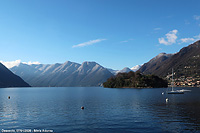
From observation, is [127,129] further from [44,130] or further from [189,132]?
[44,130]

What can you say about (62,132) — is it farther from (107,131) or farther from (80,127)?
(107,131)

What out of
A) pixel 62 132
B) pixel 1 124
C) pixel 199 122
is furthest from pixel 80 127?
pixel 199 122

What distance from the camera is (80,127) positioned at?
140 feet

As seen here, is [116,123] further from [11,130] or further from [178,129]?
[11,130]

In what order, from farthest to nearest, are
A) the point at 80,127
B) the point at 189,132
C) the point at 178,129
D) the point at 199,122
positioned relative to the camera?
the point at 199,122 < the point at 80,127 < the point at 178,129 < the point at 189,132

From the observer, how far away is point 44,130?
40188 mm

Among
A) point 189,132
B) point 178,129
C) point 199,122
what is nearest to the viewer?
point 189,132

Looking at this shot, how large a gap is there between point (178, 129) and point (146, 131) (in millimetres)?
7478

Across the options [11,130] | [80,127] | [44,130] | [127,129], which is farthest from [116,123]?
[11,130]

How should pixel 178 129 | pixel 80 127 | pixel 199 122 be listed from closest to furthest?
pixel 178 129, pixel 80 127, pixel 199 122

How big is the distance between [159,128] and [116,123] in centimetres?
1069

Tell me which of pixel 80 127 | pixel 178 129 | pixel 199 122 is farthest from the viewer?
pixel 199 122

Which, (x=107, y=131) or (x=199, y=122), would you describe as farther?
(x=199, y=122)

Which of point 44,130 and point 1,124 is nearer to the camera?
point 44,130
